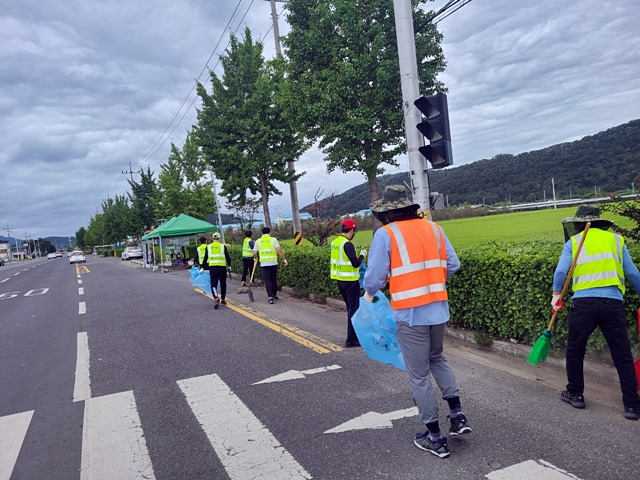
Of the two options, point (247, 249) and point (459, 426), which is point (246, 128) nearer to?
point (247, 249)

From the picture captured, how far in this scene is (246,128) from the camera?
20891mm

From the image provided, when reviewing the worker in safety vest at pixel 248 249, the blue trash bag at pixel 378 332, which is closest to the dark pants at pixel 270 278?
the worker in safety vest at pixel 248 249

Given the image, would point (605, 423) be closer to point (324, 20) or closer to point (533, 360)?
point (533, 360)

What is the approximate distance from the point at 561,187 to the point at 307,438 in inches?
2794

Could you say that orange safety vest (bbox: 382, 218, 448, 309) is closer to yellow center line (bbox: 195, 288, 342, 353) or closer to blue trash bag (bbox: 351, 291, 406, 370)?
blue trash bag (bbox: 351, 291, 406, 370)

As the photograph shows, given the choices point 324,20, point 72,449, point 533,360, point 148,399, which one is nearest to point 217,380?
point 148,399

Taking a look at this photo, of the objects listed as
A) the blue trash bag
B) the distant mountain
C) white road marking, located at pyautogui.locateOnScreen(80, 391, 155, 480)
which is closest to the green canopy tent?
white road marking, located at pyautogui.locateOnScreen(80, 391, 155, 480)

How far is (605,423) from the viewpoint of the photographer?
12.3 feet

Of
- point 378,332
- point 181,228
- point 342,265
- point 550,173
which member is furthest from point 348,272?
point 550,173

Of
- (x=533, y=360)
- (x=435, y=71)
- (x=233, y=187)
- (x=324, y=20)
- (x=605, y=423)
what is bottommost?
(x=605, y=423)

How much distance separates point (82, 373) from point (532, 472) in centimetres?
557

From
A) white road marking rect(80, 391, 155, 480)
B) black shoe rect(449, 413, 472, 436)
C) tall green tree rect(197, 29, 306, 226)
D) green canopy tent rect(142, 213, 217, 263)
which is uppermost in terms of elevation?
tall green tree rect(197, 29, 306, 226)

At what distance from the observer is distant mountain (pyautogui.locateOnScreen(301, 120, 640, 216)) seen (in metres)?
55.9

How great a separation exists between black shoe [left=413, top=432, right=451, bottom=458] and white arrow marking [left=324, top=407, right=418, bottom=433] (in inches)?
17.5
